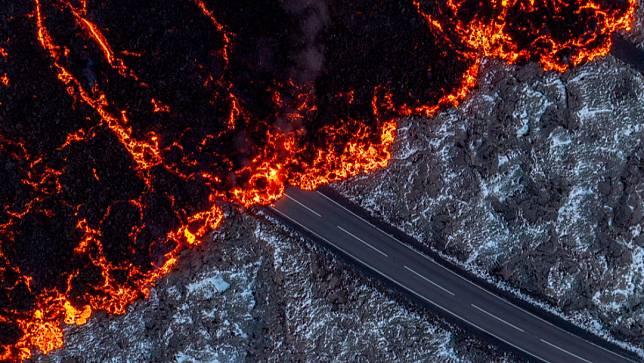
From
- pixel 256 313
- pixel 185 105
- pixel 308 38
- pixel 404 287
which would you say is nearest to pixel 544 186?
pixel 404 287

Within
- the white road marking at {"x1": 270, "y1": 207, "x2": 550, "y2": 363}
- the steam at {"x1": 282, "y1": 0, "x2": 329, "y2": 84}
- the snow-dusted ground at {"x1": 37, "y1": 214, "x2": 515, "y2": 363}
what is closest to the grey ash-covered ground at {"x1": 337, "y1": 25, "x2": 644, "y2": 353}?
the white road marking at {"x1": 270, "y1": 207, "x2": 550, "y2": 363}

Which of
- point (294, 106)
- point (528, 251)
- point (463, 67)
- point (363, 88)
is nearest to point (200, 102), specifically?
point (294, 106)

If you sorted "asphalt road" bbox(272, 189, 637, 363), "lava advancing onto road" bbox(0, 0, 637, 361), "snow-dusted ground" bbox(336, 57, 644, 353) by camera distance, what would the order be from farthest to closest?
"asphalt road" bbox(272, 189, 637, 363)
"snow-dusted ground" bbox(336, 57, 644, 353)
"lava advancing onto road" bbox(0, 0, 637, 361)

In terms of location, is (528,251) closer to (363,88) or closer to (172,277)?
(363,88)

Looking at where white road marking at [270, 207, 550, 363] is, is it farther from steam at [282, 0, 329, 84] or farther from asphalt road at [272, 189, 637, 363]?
steam at [282, 0, 329, 84]

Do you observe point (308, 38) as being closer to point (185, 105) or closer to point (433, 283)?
point (185, 105)

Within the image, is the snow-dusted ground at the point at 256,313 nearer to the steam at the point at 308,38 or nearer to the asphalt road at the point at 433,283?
the asphalt road at the point at 433,283
